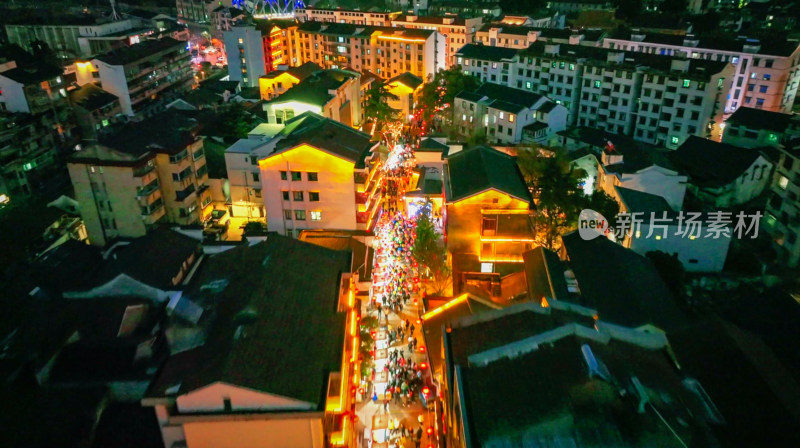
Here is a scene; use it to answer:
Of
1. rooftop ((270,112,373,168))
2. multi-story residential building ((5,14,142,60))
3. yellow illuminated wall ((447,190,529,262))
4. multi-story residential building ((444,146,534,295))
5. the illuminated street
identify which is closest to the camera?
the illuminated street

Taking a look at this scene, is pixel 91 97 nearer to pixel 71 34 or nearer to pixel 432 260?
pixel 71 34

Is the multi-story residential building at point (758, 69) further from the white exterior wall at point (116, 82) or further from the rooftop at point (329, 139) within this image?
the white exterior wall at point (116, 82)

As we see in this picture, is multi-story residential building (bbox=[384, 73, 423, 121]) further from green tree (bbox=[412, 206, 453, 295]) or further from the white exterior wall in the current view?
green tree (bbox=[412, 206, 453, 295])

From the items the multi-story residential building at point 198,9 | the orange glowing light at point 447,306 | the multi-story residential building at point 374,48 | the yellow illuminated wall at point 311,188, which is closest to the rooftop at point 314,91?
the yellow illuminated wall at point 311,188

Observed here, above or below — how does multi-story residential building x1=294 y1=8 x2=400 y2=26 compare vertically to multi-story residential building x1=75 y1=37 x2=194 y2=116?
above

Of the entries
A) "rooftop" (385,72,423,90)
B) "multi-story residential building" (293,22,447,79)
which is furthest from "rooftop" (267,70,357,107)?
"multi-story residential building" (293,22,447,79)

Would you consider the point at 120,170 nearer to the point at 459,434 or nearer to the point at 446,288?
the point at 446,288

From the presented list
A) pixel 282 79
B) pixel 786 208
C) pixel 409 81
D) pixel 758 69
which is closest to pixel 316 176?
pixel 282 79
